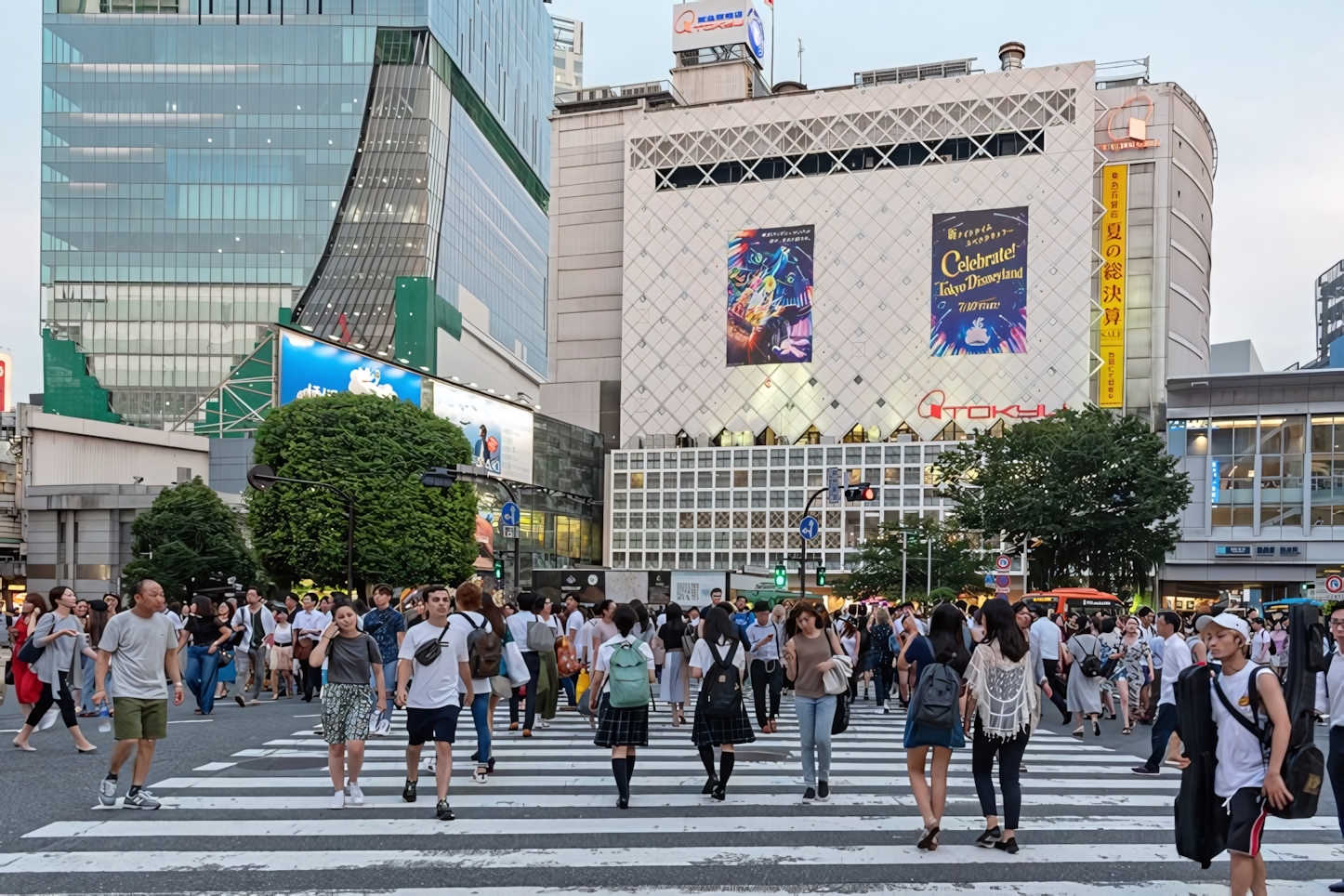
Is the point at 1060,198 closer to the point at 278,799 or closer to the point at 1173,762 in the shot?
the point at 1173,762

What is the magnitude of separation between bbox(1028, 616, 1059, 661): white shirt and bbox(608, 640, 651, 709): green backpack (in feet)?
22.7

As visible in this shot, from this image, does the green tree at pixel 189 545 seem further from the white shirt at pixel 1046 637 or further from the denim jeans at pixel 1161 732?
the denim jeans at pixel 1161 732

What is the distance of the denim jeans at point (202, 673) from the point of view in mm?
17062

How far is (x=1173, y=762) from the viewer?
1311cm

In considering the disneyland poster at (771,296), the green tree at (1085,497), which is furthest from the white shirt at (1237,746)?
the disneyland poster at (771,296)

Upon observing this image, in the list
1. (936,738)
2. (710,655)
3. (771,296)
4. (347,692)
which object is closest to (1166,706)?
(710,655)

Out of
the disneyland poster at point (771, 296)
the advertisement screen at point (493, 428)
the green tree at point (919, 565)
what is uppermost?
the disneyland poster at point (771, 296)

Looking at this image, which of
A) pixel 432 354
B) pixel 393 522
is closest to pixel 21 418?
pixel 393 522

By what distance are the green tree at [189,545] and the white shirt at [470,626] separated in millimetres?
40068

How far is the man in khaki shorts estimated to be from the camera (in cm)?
929

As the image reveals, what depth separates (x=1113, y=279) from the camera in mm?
72750

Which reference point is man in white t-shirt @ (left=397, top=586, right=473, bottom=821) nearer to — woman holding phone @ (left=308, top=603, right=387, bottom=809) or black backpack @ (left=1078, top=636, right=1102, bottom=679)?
woman holding phone @ (left=308, top=603, right=387, bottom=809)

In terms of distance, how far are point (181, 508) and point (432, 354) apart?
39445 millimetres

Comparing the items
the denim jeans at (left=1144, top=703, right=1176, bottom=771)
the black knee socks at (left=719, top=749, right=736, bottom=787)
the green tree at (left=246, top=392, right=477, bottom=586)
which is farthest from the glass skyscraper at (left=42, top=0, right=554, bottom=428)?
the black knee socks at (left=719, top=749, right=736, bottom=787)
